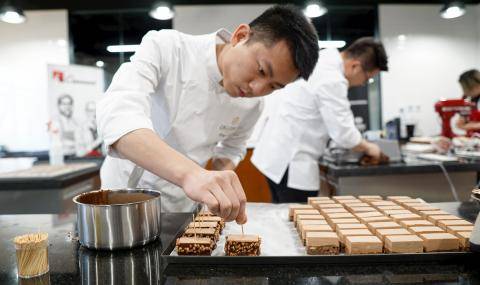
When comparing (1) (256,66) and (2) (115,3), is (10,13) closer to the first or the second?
(2) (115,3)

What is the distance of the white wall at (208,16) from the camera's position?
558 centimetres

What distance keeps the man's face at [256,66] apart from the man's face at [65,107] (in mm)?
3342

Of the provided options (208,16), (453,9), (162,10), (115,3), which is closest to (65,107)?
(162,10)

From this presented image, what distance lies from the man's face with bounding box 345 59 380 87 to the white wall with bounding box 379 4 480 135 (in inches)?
138

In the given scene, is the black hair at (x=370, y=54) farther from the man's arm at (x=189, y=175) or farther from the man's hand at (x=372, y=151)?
the man's arm at (x=189, y=175)

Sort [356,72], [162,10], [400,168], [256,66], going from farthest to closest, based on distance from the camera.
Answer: [162,10]
[356,72]
[400,168]
[256,66]

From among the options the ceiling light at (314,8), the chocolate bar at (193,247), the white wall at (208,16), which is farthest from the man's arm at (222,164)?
the white wall at (208,16)

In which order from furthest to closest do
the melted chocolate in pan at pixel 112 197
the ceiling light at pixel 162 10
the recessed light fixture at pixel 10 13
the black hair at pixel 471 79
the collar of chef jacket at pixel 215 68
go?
the ceiling light at pixel 162 10 → the recessed light fixture at pixel 10 13 → the black hair at pixel 471 79 → the collar of chef jacket at pixel 215 68 → the melted chocolate in pan at pixel 112 197

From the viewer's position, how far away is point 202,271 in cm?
82

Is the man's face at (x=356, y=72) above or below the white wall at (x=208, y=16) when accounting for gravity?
below

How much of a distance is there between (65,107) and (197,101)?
3.19 metres

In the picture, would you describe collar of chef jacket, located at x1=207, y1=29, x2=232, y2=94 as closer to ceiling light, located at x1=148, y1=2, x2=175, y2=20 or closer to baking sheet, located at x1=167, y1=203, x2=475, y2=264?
baking sheet, located at x1=167, y1=203, x2=475, y2=264

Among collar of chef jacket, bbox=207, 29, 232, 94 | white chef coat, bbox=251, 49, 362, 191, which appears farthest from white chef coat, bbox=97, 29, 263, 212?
white chef coat, bbox=251, 49, 362, 191

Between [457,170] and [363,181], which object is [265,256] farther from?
[457,170]
